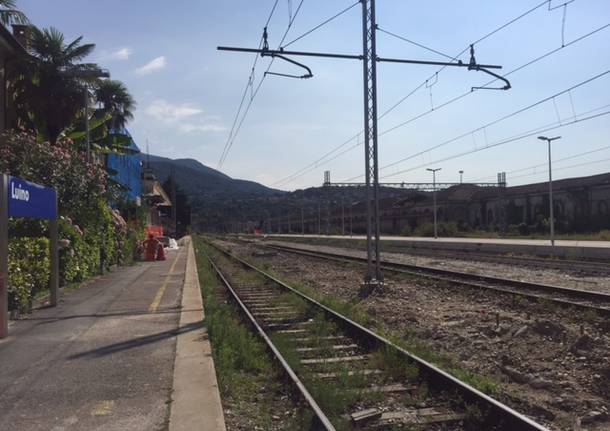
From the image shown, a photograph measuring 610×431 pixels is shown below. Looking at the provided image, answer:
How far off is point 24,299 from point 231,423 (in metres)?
7.45

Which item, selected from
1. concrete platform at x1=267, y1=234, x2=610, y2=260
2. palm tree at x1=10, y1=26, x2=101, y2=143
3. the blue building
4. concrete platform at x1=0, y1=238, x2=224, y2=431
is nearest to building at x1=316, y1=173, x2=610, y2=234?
concrete platform at x1=267, y1=234, x2=610, y2=260

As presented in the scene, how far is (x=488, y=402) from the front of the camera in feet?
19.0

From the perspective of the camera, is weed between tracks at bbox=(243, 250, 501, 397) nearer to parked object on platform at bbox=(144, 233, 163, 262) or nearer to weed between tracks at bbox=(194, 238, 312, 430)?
weed between tracks at bbox=(194, 238, 312, 430)

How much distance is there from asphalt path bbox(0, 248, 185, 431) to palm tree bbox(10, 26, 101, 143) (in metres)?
17.0

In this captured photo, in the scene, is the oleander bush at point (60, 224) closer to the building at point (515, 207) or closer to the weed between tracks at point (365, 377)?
the weed between tracks at point (365, 377)

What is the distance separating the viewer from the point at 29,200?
10.9 m

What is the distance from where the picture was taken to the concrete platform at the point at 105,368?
5.64 metres

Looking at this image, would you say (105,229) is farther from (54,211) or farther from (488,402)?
(488,402)

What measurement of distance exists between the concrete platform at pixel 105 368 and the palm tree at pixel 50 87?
17.2 m

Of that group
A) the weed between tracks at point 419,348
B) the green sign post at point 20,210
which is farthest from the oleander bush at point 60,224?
the weed between tracks at point 419,348

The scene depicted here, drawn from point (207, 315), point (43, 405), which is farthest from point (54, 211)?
point (43, 405)

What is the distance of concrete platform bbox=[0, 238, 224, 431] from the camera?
5.64 metres

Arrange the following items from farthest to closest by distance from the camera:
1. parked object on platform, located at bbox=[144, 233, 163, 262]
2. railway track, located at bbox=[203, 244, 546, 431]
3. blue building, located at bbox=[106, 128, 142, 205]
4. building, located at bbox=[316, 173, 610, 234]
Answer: building, located at bbox=[316, 173, 610, 234] → blue building, located at bbox=[106, 128, 142, 205] → parked object on platform, located at bbox=[144, 233, 163, 262] → railway track, located at bbox=[203, 244, 546, 431]

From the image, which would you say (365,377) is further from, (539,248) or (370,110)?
(539,248)
